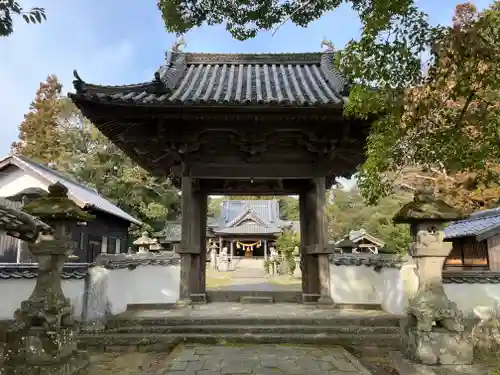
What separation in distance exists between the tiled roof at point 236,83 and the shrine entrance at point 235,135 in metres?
0.03

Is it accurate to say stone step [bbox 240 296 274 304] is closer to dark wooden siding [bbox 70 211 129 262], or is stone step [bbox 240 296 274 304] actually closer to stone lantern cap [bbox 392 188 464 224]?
stone lantern cap [bbox 392 188 464 224]

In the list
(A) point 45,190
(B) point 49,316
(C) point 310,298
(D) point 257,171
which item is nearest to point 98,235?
(A) point 45,190

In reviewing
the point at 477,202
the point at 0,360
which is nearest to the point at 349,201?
the point at 477,202

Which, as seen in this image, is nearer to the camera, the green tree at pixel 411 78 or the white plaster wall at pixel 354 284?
the green tree at pixel 411 78

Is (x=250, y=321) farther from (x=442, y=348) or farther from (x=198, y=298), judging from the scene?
(x=442, y=348)

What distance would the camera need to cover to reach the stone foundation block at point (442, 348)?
14.7 feet

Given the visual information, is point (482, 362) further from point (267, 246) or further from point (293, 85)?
point (267, 246)

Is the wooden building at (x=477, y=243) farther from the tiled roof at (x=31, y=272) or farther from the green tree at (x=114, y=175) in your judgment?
the green tree at (x=114, y=175)

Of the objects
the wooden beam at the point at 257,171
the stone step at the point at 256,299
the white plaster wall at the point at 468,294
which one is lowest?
the stone step at the point at 256,299

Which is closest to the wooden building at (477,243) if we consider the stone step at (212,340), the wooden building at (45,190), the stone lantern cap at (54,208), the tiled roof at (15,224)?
the stone step at (212,340)

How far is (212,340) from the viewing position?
605 cm

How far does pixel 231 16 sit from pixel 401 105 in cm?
276

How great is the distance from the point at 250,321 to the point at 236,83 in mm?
5859

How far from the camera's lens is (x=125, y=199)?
97.2ft
